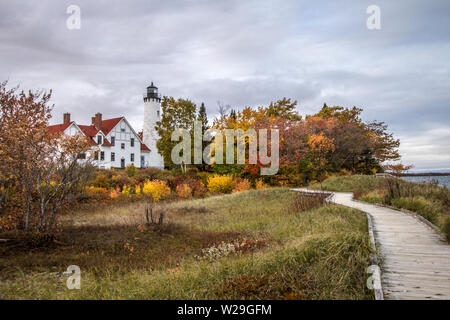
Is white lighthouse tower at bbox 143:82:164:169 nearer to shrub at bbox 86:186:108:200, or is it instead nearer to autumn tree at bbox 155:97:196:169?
autumn tree at bbox 155:97:196:169

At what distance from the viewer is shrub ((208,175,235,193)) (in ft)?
67.3

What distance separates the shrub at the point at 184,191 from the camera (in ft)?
60.3

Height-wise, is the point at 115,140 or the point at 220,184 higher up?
the point at 115,140

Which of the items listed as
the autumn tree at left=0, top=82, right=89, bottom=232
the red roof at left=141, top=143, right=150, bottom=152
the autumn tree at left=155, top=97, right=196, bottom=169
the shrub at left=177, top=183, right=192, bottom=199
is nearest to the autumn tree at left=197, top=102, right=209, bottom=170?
the autumn tree at left=155, top=97, right=196, bottom=169

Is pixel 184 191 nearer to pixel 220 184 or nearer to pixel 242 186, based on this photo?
pixel 220 184

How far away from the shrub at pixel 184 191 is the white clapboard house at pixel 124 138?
18709 millimetres

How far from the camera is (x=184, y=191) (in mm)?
18594

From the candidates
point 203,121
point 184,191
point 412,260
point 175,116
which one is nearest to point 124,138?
point 203,121

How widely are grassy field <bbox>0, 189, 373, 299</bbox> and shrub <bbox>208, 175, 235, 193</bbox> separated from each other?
33.8 feet

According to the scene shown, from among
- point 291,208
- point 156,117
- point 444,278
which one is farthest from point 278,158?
point 156,117

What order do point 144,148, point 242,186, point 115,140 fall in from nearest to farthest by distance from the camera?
point 242,186 < point 115,140 < point 144,148

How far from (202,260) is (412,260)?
373 centimetres

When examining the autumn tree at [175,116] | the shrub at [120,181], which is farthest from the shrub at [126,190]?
the autumn tree at [175,116]

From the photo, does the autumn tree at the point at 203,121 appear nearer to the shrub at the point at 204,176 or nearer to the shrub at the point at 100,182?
the shrub at the point at 204,176
